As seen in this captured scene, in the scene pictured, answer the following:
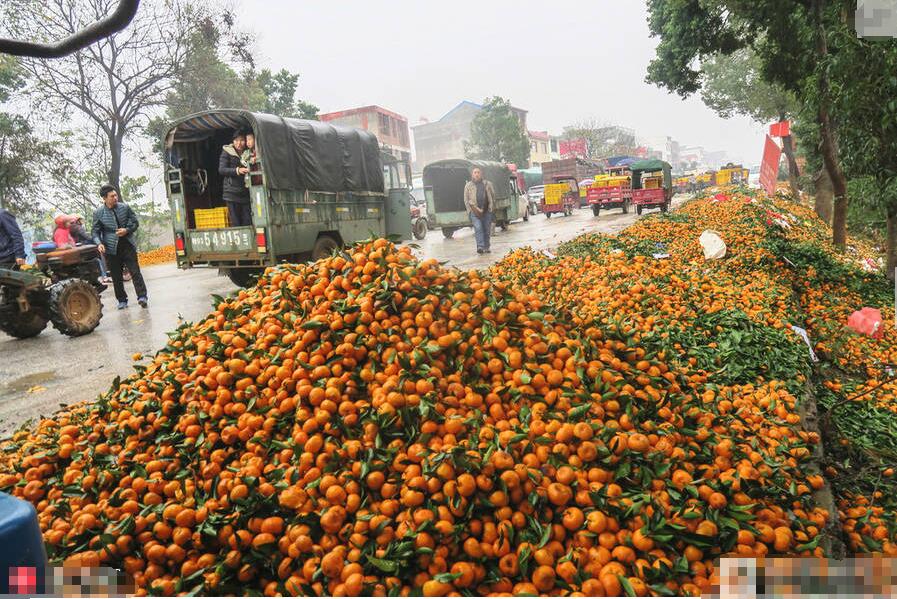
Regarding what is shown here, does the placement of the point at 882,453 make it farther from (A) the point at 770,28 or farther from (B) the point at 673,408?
(A) the point at 770,28

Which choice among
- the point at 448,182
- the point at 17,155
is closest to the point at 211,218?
the point at 448,182

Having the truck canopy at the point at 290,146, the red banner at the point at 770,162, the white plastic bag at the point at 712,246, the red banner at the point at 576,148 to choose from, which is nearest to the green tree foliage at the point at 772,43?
the white plastic bag at the point at 712,246

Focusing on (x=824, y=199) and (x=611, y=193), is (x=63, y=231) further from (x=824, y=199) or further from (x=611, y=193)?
(x=824, y=199)

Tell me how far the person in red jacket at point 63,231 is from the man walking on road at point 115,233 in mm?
3500

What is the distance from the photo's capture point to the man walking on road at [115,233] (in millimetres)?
9789

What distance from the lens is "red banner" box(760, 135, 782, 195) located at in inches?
653

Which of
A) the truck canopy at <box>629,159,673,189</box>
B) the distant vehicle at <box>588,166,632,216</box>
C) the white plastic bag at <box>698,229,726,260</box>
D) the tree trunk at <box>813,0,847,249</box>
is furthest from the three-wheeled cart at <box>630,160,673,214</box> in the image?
the white plastic bag at <box>698,229,726,260</box>

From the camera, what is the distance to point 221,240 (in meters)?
10.6

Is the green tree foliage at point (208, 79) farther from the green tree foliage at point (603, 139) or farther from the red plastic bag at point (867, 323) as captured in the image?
the green tree foliage at point (603, 139)

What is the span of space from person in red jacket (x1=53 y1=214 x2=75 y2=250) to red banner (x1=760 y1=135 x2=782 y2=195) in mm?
17884

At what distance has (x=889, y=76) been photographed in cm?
673

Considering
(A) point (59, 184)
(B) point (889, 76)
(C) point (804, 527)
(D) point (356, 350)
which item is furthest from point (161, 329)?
(A) point (59, 184)

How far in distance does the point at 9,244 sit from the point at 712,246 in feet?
36.2

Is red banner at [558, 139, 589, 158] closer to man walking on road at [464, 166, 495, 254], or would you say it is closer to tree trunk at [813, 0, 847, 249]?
man walking on road at [464, 166, 495, 254]
